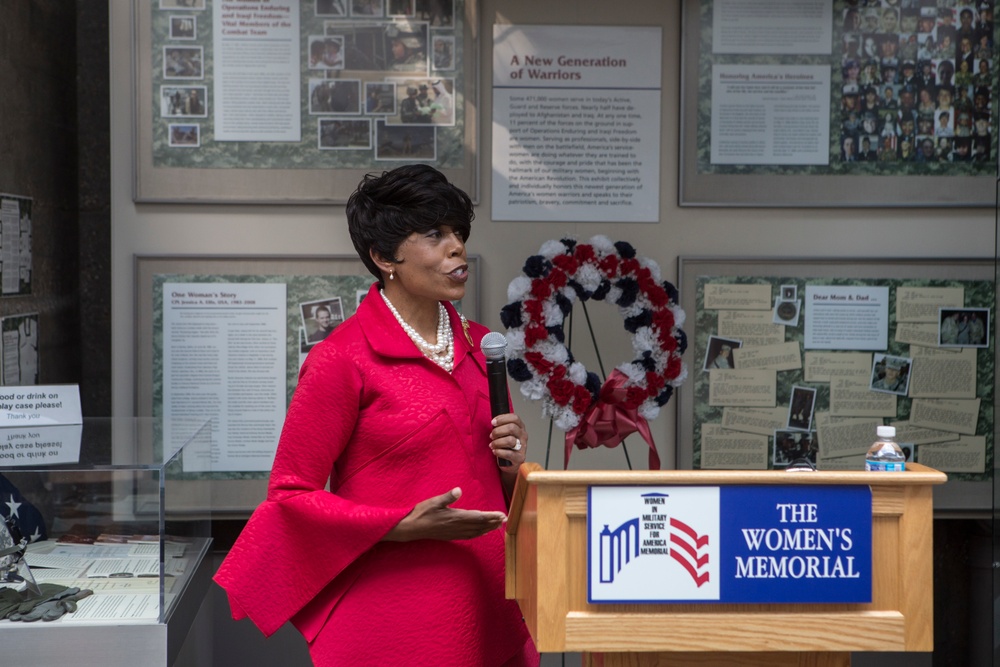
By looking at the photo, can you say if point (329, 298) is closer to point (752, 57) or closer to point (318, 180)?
point (318, 180)

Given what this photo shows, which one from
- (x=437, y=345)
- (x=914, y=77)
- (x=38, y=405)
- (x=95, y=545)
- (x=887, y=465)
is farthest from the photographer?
(x=914, y=77)

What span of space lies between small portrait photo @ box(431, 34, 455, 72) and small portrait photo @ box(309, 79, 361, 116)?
29 cm

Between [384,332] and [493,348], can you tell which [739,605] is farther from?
[384,332]

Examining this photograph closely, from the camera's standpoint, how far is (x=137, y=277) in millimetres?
3525

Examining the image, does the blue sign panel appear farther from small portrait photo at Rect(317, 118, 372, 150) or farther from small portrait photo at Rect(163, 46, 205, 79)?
small portrait photo at Rect(163, 46, 205, 79)

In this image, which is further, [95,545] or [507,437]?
[95,545]

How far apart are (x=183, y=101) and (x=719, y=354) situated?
214 cm

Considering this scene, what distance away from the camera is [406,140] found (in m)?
3.54

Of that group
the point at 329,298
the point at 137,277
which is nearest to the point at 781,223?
the point at 329,298

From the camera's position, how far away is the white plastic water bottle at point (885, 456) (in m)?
1.71

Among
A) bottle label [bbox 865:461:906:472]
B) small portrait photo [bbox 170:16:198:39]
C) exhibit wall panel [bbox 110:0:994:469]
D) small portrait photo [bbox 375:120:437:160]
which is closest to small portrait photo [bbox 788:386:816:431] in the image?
exhibit wall panel [bbox 110:0:994:469]

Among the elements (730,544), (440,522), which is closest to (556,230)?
(440,522)

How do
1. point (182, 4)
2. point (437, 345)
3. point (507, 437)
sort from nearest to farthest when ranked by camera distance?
point (507, 437)
point (437, 345)
point (182, 4)

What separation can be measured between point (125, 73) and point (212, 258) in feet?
2.35
